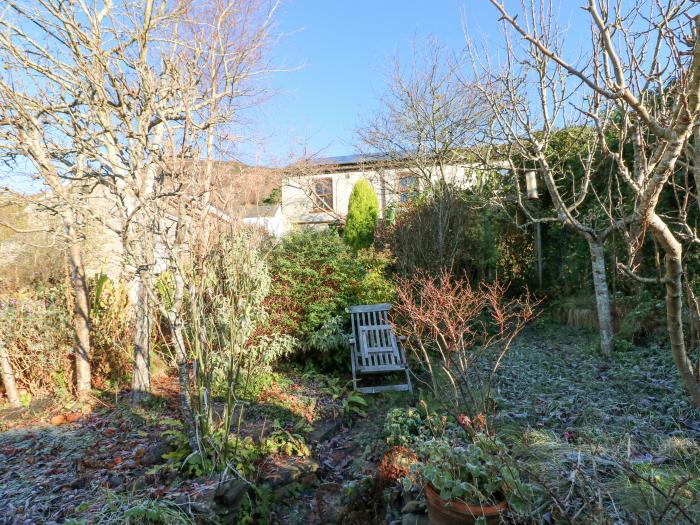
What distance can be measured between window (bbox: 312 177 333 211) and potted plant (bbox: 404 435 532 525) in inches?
543

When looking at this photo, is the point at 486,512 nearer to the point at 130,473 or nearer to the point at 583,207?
the point at 130,473

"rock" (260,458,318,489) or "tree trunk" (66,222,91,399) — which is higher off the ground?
"tree trunk" (66,222,91,399)

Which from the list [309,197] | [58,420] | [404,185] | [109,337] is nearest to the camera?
[58,420]

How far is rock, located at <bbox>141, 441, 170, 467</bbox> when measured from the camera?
3.15m

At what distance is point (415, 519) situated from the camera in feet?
8.41

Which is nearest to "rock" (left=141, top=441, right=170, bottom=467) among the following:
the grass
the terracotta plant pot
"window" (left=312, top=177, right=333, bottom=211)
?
the terracotta plant pot

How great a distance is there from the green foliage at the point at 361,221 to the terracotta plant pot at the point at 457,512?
9343 millimetres

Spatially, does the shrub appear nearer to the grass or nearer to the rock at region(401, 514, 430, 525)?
the grass

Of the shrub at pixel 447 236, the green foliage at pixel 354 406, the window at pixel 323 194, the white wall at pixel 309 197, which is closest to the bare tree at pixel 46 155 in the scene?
the green foliage at pixel 354 406

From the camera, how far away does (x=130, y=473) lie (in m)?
3.03

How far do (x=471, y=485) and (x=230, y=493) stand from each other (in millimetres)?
1452

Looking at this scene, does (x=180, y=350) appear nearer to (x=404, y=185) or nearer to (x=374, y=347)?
(x=374, y=347)

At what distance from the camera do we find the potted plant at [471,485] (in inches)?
84.3

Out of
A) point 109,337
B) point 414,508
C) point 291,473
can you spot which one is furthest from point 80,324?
point 414,508
